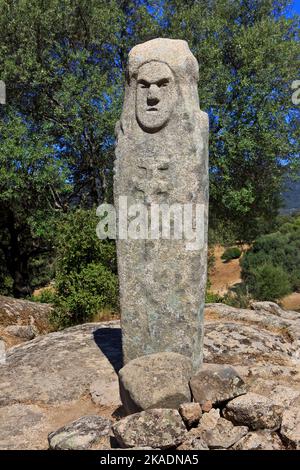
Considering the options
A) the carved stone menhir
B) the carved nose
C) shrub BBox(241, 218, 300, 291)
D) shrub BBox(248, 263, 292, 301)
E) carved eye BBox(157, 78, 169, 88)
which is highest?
carved eye BBox(157, 78, 169, 88)

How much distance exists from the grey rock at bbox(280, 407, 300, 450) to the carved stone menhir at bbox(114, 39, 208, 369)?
1626 millimetres

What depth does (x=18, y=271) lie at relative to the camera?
59.3ft

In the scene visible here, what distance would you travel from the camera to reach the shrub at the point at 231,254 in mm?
41281

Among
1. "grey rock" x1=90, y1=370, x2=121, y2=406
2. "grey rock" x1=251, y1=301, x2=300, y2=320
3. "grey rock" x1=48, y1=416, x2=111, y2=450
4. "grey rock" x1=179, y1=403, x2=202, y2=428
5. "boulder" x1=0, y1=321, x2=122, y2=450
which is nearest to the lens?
"grey rock" x1=48, y1=416, x2=111, y2=450

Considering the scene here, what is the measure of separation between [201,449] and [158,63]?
406 centimetres

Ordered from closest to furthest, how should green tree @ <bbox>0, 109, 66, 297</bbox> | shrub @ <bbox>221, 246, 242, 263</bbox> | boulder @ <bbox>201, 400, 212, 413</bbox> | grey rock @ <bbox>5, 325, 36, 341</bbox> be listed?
boulder @ <bbox>201, 400, 212, 413</bbox>
grey rock @ <bbox>5, 325, 36, 341</bbox>
green tree @ <bbox>0, 109, 66, 297</bbox>
shrub @ <bbox>221, 246, 242, 263</bbox>

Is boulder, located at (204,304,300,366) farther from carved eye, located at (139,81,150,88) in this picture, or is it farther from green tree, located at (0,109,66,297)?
green tree, located at (0,109,66,297)

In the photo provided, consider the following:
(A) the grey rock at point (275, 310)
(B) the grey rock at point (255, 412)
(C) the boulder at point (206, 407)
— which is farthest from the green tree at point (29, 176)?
(B) the grey rock at point (255, 412)

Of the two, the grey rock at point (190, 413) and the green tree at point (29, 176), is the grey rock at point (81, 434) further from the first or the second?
the green tree at point (29, 176)

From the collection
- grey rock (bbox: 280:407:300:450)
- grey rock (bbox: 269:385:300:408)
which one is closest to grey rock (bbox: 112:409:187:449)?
grey rock (bbox: 280:407:300:450)

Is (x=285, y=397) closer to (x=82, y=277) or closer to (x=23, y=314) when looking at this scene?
(x=82, y=277)

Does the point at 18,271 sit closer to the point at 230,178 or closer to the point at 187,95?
the point at 230,178

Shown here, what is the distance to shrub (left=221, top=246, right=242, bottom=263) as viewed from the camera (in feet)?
135

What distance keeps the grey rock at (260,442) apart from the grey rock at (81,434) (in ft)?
3.90
